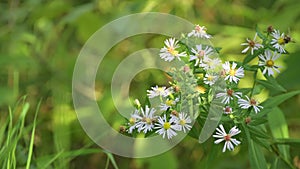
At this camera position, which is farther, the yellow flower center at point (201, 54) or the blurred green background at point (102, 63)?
the blurred green background at point (102, 63)

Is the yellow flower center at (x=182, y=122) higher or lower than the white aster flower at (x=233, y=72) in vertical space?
lower

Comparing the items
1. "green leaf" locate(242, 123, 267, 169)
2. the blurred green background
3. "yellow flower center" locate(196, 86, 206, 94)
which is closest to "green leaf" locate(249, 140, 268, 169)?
"green leaf" locate(242, 123, 267, 169)

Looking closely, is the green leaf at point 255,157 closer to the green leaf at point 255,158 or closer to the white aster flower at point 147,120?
the green leaf at point 255,158

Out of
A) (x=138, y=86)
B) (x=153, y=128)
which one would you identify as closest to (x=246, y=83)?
(x=138, y=86)

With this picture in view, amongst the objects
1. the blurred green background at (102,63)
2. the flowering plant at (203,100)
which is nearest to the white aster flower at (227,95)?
the flowering plant at (203,100)

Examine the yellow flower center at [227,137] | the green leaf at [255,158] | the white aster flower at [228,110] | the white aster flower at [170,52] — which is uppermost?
the white aster flower at [170,52]

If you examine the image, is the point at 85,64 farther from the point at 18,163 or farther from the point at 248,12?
the point at 18,163

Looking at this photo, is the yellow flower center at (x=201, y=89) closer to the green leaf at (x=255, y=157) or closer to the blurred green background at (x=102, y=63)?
the green leaf at (x=255, y=157)
